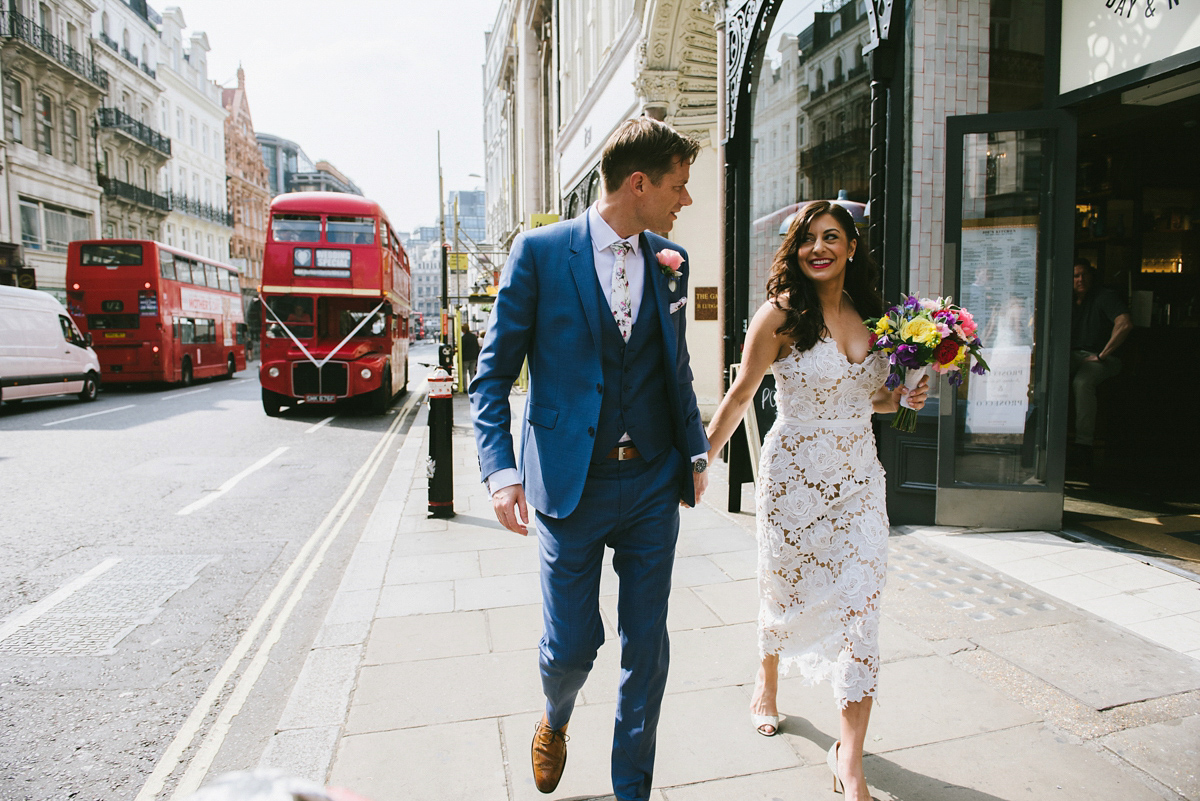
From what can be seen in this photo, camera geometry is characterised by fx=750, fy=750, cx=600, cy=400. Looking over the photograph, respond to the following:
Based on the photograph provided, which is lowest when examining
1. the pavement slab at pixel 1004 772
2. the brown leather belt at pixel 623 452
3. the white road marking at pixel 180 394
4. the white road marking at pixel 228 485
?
the white road marking at pixel 228 485

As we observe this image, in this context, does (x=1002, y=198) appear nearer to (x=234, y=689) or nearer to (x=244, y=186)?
(x=234, y=689)

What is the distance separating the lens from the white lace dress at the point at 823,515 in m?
2.39

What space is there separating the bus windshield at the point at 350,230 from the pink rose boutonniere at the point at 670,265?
1334cm

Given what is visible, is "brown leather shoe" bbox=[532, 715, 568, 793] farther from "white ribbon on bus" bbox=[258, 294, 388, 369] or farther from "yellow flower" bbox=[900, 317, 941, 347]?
"white ribbon on bus" bbox=[258, 294, 388, 369]

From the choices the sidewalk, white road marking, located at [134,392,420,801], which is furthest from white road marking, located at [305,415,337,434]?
the sidewalk

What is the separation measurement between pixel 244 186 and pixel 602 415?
62.8m

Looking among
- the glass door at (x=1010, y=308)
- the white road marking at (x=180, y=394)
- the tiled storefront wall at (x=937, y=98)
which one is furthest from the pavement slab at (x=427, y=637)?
the white road marking at (x=180, y=394)

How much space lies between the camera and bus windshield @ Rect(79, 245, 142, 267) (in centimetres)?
1959

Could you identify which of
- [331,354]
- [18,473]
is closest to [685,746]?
[18,473]

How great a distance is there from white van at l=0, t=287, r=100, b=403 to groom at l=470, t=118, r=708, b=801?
618 inches

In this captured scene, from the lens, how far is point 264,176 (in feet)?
204

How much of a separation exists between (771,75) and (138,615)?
740 centimetres

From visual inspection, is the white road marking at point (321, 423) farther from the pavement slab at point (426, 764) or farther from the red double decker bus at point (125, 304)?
the pavement slab at point (426, 764)

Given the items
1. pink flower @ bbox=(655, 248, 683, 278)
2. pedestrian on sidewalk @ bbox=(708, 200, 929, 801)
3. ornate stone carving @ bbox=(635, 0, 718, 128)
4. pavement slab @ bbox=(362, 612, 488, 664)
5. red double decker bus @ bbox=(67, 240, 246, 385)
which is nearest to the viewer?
pink flower @ bbox=(655, 248, 683, 278)
